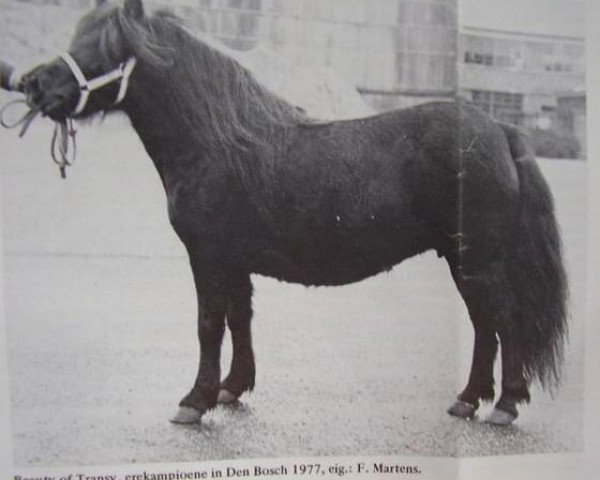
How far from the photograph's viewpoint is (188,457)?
2.15ft

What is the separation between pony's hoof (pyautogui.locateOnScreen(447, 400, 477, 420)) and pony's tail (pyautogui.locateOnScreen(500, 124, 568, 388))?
6 centimetres

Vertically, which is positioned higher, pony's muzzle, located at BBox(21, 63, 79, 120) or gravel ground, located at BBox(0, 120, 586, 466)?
pony's muzzle, located at BBox(21, 63, 79, 120)

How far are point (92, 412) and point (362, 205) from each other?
29 centimetres

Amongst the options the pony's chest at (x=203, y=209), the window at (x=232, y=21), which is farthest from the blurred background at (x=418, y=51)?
the pony's chest at (x=203, y=209)

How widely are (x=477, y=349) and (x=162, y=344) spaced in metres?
0.28

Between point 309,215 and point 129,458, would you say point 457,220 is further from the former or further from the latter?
point 129,458

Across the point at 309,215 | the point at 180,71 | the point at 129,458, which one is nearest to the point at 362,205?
the point at 309,215

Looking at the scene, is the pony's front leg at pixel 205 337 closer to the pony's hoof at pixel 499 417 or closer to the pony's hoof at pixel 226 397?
the pony's hoof at pixel 226 397

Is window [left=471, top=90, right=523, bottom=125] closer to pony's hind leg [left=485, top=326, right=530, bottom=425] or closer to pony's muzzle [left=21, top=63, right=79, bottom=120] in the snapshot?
pony's hind leg [left=485, top=326, right=530, bottom=425]

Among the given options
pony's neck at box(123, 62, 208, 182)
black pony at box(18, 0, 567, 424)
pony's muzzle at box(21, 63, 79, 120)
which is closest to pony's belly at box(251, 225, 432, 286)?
black pony at box(18, 0, 567, 424)

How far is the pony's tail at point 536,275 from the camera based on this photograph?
2.25ft

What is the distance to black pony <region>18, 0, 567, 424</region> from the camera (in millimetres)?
641

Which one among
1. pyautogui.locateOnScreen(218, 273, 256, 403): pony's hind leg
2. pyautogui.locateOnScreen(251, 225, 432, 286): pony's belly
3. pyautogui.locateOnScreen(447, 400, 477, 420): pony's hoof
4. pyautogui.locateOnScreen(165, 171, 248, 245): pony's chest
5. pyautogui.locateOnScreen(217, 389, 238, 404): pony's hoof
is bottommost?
pyautogui.locateOnScreen(447, 400, 477, 420): pony's hoof

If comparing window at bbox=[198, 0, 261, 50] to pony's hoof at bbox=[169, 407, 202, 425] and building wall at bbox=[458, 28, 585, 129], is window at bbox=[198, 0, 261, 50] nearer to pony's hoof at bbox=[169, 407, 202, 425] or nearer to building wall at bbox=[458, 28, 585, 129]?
building wall at bbox=[458, 28, 585, 129]
